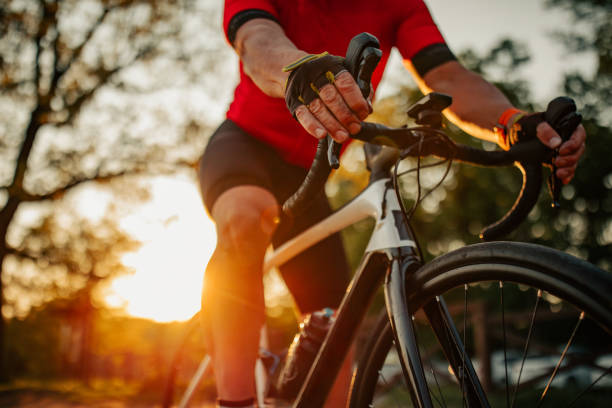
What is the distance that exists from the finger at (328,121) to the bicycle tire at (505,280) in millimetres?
375

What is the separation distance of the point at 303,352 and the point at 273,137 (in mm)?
799

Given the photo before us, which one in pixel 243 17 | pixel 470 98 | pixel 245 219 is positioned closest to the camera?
pixel 243 17

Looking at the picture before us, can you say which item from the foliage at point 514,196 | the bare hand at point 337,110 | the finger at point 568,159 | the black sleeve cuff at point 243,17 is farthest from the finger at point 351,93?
the foliage at point 514,196

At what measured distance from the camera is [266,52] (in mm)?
1180

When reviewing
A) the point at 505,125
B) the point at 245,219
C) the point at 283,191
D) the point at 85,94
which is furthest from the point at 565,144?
the point at 85,94

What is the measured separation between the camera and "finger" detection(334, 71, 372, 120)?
2.88ft

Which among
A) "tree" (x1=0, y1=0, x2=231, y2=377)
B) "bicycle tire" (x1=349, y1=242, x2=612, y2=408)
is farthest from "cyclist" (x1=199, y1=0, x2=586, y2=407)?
"tree" (x1=0, y1=0, x2=231, y2=377)

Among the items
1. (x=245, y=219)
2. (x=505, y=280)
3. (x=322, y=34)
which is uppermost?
(x=322, y=34)

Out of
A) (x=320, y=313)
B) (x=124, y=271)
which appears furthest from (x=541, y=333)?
(x=320, y=313)

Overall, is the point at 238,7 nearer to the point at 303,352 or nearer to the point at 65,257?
the point at 303,352

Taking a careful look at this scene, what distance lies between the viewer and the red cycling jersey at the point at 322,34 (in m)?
1.67

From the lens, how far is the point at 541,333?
82.0 feet

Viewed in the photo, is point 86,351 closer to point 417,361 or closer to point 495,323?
point 495,323

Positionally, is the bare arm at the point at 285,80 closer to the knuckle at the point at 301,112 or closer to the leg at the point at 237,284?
the knuckle at the point at 301,112
